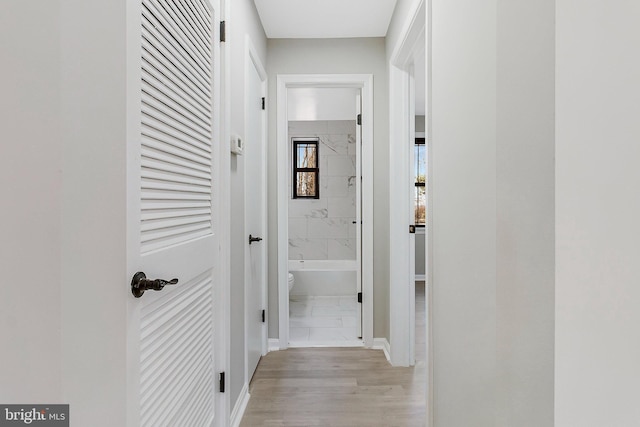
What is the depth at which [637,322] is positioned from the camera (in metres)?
0.73

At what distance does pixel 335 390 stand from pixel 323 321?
1.35 m

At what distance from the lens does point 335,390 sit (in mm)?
2289

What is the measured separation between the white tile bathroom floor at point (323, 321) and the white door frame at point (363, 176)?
226 millimetres

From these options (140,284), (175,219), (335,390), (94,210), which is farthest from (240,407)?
(94,210)

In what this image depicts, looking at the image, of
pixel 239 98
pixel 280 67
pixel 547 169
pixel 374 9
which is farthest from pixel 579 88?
pixel 280 67

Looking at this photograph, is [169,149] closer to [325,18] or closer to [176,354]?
[176,354]

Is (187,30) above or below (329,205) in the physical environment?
above

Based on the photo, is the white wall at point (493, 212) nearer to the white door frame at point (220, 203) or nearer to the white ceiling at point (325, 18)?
the white door frame at point (220, 203)

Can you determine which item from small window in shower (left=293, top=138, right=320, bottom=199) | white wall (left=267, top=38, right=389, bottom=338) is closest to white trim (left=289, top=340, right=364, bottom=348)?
white wall (left=267, top=38, right=389, bottom=338)

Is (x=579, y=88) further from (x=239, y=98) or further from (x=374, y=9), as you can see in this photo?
(x=374, y=9)

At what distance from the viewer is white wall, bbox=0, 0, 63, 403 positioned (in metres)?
0.57

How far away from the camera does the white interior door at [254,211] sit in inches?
90.6

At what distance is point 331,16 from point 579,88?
88.3 inches

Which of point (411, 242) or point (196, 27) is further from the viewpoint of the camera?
point (411, 242)
